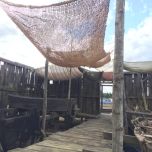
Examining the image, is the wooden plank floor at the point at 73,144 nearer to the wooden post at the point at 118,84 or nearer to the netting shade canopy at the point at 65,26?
the netting shade canopy at the point at 65,26

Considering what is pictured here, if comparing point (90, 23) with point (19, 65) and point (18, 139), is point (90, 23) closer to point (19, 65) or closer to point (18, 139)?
point (18, 139)

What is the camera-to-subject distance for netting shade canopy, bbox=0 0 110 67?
4227 millimetres

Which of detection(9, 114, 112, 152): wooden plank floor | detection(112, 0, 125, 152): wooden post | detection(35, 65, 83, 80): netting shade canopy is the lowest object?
detection(9, 114, 112, 152): wooden plank floor

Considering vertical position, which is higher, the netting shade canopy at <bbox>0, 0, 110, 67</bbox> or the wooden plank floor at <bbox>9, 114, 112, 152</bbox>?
the netting shade canopy at <bbox>0, 0, 110, 67</bbox>

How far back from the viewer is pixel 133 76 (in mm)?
11164

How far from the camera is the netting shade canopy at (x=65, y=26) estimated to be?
13.9 ft

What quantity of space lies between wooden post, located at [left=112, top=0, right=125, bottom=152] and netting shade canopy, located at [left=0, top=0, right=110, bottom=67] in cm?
95

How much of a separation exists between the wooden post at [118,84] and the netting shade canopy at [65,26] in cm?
95

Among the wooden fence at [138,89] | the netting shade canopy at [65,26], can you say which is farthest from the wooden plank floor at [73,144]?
the wooden fence at [138,89]

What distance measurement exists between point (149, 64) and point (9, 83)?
4497 mm

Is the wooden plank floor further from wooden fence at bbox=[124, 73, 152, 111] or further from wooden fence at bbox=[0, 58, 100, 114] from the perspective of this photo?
wooden fence at bbox=[124, 73, 152, 111]

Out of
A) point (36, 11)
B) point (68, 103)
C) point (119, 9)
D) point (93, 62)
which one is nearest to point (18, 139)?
point (68, 103)

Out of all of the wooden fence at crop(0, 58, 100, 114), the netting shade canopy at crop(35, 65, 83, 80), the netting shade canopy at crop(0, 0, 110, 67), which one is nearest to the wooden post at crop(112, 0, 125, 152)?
the netting shade canopy at crop(0, 0, 110, 67)

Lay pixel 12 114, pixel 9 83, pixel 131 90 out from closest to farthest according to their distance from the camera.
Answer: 1. pixel 12 114
2. pixel 9 83
3. pixel 131 90
